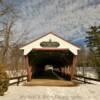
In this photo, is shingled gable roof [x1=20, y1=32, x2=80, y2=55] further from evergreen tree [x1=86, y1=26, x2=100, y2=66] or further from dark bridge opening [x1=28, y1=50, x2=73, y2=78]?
evergreen tree [x1=86, y1=26, x2=100, y2=66]

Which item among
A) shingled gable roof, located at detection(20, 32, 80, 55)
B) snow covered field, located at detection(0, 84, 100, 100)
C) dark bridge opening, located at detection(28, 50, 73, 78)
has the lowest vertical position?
snow covered field, located at detection(0, 84, 100, 100)

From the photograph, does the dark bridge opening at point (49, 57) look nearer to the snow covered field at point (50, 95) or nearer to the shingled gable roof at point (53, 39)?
the shingled gable roof at point (53, 39)

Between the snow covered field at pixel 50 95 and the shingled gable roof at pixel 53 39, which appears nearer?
the snow covered field at pixel 50 95

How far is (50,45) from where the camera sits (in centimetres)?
2977

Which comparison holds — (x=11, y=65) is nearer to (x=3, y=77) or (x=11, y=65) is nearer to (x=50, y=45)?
(x=50, y=45)

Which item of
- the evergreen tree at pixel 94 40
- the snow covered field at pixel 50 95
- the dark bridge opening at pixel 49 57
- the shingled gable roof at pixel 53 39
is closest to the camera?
the snow covered field at pixel 50 95

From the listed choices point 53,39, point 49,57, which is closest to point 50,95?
point 53,39

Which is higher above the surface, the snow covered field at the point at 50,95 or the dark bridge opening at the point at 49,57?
the dark bridge opening at the point at 49,57

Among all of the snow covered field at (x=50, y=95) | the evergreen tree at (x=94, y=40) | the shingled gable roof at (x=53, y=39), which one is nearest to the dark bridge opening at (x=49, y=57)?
the shingled gable roof at (x=53, y=39)

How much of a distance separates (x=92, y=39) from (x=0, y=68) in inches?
3190

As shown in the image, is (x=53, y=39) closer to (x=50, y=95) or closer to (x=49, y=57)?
(x=49, y=57)

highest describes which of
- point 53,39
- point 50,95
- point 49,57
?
point 53,39

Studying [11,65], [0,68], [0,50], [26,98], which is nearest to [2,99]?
[26,98]

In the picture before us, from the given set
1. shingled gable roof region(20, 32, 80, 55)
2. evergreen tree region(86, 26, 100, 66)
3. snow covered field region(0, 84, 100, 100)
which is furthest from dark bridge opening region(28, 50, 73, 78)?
evergreen tree region(86, 26, 100, 66)
